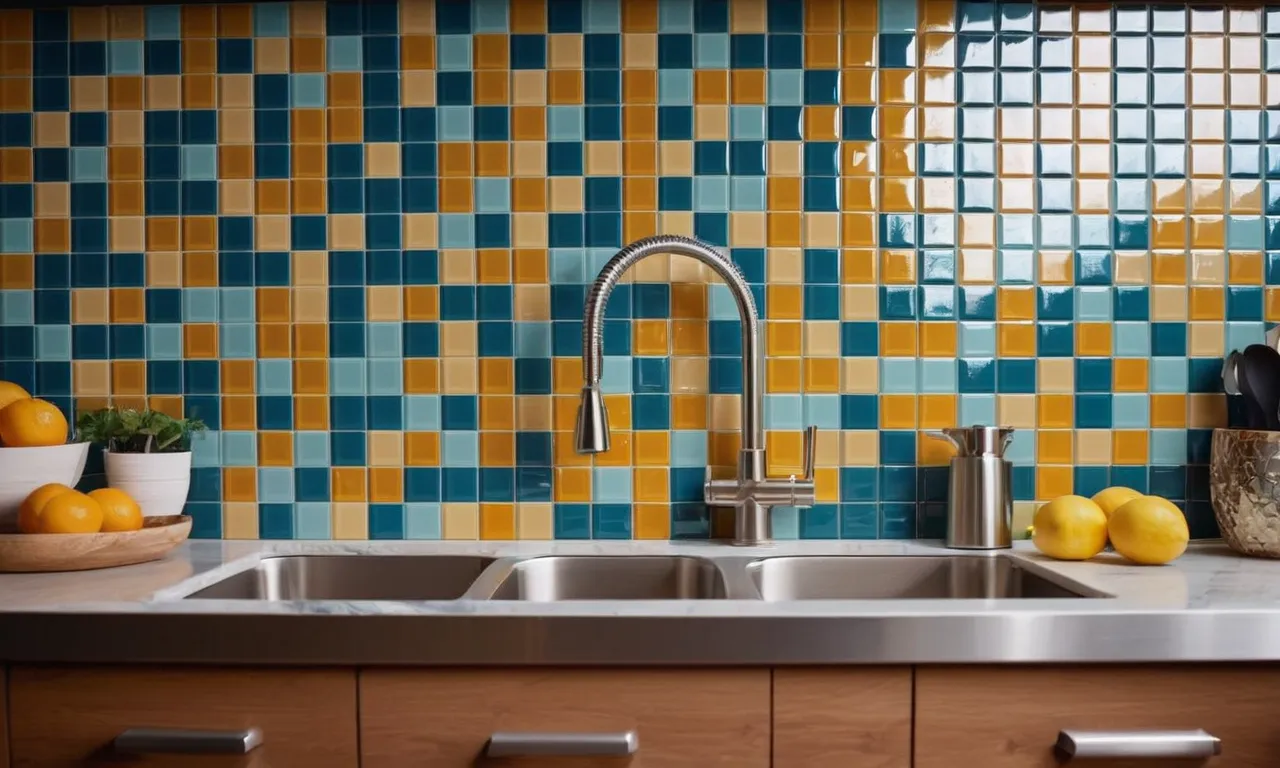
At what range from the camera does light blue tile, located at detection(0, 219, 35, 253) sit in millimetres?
1535

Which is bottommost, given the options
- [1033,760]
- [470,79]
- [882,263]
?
[1033,760]

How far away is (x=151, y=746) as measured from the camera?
100 cm

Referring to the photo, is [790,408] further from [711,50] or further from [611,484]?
[711,50]

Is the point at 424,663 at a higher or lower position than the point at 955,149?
lower

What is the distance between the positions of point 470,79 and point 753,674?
3.34ft

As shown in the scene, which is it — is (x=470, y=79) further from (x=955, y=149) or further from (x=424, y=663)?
(x=424, y=663)

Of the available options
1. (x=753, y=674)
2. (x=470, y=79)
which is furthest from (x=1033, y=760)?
(x=470, y=79)

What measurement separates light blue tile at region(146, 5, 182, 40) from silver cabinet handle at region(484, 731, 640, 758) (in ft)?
4.05

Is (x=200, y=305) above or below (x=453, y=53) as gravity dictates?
below

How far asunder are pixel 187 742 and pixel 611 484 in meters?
0.70

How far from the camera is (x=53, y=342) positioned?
5.03ft

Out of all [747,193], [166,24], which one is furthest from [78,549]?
[747,193]

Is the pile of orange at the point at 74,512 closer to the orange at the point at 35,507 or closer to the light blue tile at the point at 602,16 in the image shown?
the orange at the point at 35,507

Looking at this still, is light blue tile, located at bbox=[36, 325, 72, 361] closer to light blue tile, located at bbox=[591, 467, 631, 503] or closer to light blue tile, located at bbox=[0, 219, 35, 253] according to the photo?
light blue tile, located at bbox=[0, 219, 35, 253]
